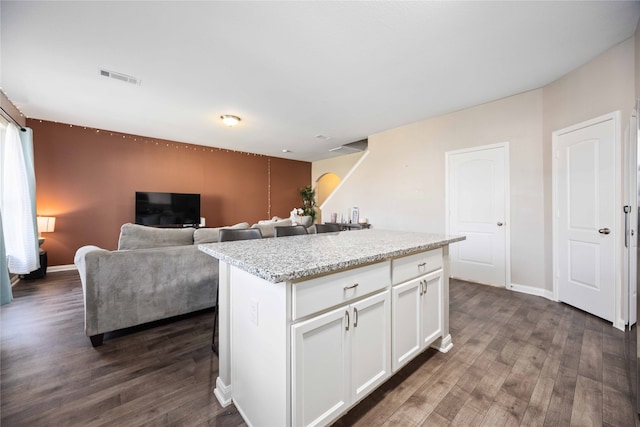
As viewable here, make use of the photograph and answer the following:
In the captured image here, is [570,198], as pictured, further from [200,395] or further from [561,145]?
[200,395]

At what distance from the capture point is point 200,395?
5.07 feet

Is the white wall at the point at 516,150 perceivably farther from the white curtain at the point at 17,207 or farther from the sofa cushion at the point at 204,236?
the white curtain at the point at 17,207

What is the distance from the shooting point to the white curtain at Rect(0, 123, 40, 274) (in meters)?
3.49

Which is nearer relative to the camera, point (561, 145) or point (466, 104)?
point (561, 145)

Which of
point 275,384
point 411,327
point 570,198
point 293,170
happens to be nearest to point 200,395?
point 275,384

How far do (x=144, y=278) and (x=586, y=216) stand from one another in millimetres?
4482

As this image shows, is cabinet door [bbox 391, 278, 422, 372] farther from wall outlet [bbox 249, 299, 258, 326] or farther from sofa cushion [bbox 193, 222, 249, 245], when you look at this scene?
sofa cushion [bbox 193, 222, 249, 245]

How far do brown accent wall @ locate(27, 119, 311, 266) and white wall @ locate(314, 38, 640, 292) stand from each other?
3406 millimetres

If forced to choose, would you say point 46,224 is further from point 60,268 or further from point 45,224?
point 60,268

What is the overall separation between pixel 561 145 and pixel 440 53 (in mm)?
1864

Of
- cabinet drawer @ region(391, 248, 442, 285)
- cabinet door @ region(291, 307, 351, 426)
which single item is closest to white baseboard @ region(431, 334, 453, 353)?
cabinet drawer @ region(391, 248, 442, 285)

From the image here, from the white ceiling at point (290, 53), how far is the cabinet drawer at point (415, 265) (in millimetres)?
1856

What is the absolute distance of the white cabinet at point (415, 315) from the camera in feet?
5.09

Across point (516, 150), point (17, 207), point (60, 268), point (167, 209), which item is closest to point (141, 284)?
point (17, 207)
